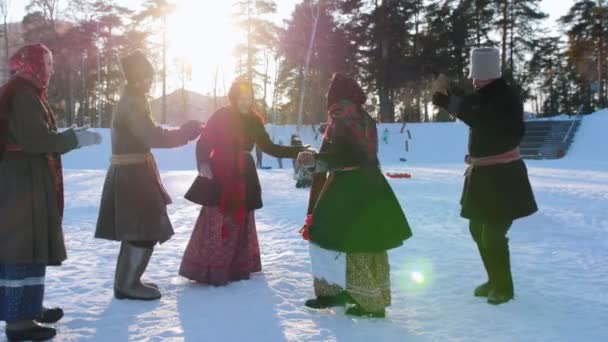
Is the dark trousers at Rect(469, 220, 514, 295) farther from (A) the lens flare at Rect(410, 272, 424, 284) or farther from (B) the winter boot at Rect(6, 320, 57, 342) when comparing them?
(B) the winter boot at Rect(6, 320, 57, 342)

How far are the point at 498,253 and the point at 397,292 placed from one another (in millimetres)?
843

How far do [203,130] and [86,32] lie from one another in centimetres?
3073

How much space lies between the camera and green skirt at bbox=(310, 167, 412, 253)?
3.33m

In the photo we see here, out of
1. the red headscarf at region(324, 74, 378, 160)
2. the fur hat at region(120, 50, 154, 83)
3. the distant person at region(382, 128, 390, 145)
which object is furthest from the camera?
the distant person at region(382, 128, 390, 145)

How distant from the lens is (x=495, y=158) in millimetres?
3646

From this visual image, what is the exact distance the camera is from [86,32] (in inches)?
1220

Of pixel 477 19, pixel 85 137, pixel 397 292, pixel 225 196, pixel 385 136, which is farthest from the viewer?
pixel 477 19

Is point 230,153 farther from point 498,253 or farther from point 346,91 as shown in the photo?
point 498,253

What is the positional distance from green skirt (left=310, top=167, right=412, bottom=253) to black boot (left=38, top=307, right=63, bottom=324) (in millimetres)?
1779

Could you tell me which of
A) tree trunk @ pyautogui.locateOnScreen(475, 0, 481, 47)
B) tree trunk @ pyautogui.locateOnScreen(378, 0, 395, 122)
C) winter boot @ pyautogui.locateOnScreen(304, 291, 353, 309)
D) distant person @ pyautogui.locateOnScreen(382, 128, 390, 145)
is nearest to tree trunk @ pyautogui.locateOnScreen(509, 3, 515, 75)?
tree trunk @ pyautogui.locateOnScreen(475, 0, 481, 47)

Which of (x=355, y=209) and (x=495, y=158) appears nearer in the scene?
(x=355, y=209)

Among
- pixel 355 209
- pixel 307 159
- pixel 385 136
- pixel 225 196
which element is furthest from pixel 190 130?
Result: pixel 385 136

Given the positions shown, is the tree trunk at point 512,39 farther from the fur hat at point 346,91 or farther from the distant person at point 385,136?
the fur hat at point 346,91

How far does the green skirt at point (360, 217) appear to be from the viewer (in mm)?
3330
